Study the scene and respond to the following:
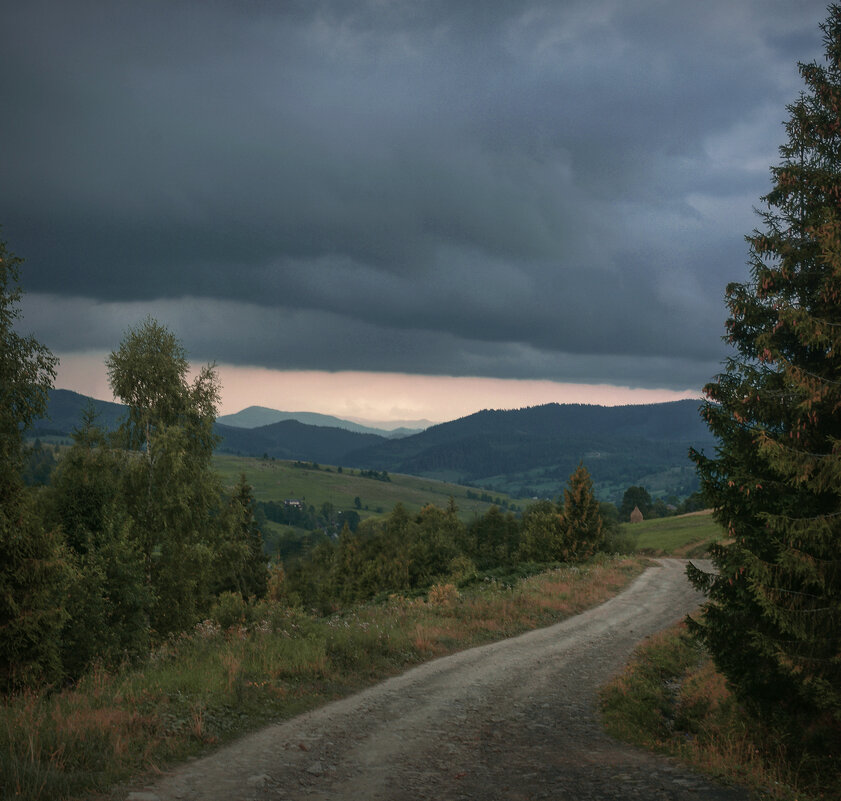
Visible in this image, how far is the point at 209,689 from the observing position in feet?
35.5

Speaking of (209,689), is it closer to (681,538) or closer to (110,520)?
(110,520)

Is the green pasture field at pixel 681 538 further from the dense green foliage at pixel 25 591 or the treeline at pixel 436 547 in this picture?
the dense green foliage at pixel 25 591

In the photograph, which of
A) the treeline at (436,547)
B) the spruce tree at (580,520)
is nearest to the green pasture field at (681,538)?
the treeline at (436,547)

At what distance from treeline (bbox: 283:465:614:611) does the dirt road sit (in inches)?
1948

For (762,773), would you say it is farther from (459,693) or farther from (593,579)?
(593,579)

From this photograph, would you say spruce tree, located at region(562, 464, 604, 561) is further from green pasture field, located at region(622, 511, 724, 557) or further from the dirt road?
the dirt road

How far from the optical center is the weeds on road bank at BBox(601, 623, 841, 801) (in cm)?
876

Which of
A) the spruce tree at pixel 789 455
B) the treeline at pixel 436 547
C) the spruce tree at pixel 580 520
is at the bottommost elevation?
the treeline at pixel 436 547

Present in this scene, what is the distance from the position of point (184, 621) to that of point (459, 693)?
863 inches

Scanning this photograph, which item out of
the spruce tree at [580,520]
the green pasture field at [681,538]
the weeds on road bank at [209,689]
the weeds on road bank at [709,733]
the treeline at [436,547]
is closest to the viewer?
the weeds on road bank at [209,689]

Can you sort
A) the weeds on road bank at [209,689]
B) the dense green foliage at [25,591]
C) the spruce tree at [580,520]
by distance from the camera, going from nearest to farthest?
the weeds on road bank at [209,689] → the dense green foliage at [25,591] → the spruce tree at [580,520]

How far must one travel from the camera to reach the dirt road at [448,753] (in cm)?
811

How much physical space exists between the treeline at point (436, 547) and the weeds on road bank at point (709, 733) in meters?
48.1

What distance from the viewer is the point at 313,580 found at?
311 ft
